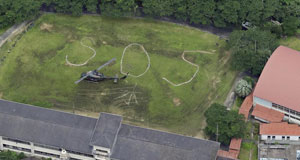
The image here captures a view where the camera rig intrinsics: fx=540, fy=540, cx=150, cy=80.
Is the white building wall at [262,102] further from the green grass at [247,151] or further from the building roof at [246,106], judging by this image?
the green grass at [247,151]

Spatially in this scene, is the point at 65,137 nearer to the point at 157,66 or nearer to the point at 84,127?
the point at 84,127

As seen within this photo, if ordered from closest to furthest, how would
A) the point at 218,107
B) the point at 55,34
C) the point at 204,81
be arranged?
the point at 218,107 < the point at 204,81 < the point at 55,34

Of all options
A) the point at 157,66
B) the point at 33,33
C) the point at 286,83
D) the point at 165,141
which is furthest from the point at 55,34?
the point at 286,83

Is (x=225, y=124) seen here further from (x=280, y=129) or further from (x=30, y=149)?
(x=30, y=149)

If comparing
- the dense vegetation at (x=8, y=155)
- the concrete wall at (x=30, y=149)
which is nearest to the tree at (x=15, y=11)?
the concrete wall at (x=30, y=149)

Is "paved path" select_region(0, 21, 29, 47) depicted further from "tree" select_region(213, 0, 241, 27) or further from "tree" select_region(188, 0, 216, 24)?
"tree" select_region(213, 0, 241, 27)

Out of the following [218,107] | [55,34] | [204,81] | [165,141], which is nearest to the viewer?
[165,141]
